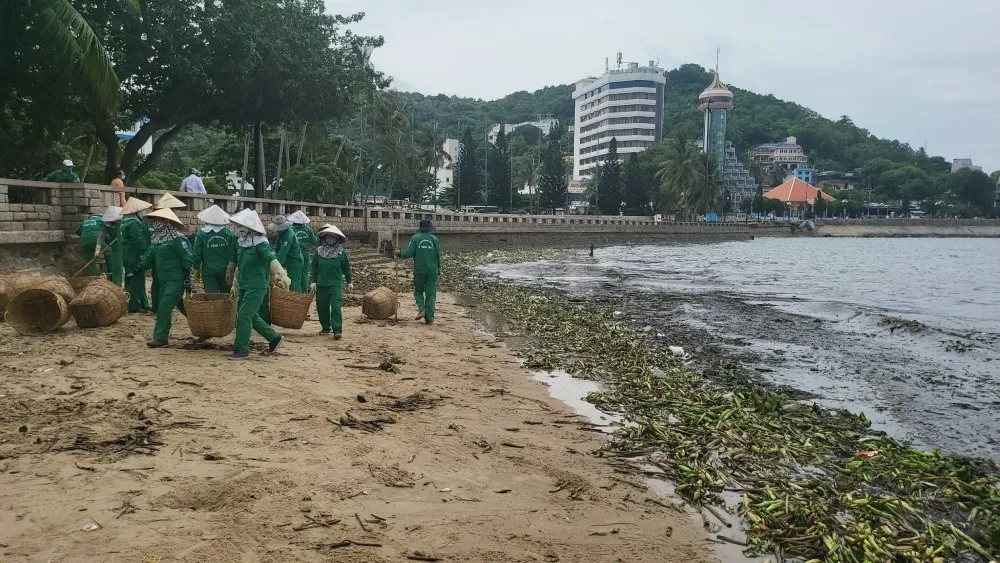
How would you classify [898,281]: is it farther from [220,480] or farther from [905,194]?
[905,194]

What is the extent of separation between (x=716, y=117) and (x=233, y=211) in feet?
404

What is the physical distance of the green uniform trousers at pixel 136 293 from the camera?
1088cm

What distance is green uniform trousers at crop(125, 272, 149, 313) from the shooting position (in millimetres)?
10883

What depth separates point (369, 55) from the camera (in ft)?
136

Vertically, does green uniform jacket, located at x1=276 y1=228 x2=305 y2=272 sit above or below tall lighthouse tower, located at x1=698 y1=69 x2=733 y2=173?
below

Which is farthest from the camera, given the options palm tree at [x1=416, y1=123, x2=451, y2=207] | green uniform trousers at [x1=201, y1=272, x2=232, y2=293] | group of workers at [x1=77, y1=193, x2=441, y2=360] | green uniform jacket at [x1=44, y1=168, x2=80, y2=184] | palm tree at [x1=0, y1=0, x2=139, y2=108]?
palm tree at [x1=416, y1=123, x2=451, y2=207]

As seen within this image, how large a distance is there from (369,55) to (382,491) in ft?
131

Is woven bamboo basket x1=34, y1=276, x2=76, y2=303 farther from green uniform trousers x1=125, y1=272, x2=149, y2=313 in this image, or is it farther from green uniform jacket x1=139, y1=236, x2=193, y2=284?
green uniform jacket x1=139, y1=236, x2=193, y2=284

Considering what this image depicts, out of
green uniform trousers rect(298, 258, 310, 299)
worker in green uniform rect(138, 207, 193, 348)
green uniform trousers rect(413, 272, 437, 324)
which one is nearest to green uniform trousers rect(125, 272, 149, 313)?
worker in green uniform rect(138, 207, 193, 348)

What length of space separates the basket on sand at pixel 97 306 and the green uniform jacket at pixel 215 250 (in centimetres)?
153

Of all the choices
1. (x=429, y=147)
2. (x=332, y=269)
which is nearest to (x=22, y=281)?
(x=332, y=269)

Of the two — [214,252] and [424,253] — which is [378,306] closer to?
[424,253]

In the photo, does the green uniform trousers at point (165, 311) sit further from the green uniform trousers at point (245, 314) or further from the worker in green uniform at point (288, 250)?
the worker in green uniform at point (288, 250)

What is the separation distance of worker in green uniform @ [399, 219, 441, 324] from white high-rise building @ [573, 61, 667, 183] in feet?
384
